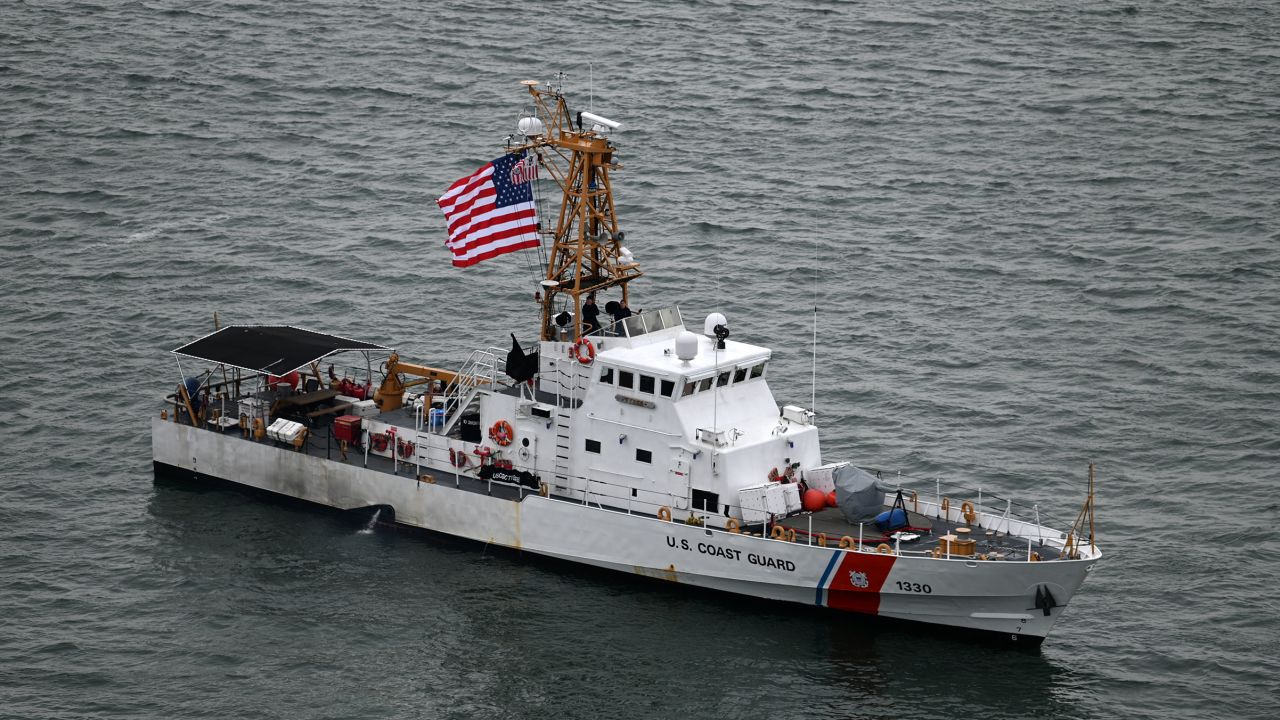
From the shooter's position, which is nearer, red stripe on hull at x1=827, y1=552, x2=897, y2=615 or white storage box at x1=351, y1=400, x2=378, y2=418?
red stripe on hull at x1=827, y1=552, x2=897, y2=615

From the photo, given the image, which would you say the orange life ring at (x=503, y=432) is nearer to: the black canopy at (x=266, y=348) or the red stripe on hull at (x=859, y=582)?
the black canopy at (x=266, y=348)

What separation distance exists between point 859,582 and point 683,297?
21818 mm

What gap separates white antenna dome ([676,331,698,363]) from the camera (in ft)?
162

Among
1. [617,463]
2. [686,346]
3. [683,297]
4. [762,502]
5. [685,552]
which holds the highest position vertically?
[686,346]

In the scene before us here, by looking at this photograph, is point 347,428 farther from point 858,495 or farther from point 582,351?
point 858,495

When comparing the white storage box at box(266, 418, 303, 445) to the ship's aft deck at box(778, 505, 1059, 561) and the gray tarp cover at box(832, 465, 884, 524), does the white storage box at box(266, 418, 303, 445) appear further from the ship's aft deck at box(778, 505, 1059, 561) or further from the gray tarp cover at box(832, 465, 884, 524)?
the gray tarp cover at box(832, 465, 884, 524)

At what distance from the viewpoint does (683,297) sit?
6712 centimetres

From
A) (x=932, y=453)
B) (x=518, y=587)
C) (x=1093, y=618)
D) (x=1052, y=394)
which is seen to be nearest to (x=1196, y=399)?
(x=1052, y=394)

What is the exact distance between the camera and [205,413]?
2251 inches

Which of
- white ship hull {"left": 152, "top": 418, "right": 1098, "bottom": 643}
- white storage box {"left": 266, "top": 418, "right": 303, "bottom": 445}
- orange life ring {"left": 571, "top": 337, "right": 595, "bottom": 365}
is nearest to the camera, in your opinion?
white ship hull {"left": 152, "top": 418, "right": 1098, "bottom": 643}

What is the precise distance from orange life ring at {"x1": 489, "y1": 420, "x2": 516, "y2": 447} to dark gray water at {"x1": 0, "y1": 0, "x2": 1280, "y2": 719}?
3.46 metres

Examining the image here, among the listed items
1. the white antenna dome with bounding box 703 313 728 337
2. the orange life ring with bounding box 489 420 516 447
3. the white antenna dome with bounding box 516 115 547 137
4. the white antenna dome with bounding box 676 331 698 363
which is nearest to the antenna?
the white antenna dome with bounding box 703 313 728 337

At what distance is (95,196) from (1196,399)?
152ft

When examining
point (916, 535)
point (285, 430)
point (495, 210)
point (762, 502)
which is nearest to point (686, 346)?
point (762, 502)
